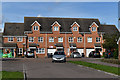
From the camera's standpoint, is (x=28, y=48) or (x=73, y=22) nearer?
(x=28, y=48)

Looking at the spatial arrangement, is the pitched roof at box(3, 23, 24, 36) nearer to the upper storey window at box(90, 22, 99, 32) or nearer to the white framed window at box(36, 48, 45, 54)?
the white framed window at box(36, 48, 45, 54)

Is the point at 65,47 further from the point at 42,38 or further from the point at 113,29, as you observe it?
the point at 113,29

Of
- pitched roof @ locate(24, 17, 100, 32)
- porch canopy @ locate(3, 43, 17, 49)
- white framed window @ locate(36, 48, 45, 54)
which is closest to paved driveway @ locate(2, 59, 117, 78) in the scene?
porch canopy @ locate(3, 43, 17, 49)

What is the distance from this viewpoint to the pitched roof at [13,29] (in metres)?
59.5

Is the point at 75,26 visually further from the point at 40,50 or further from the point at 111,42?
the point at 111,42

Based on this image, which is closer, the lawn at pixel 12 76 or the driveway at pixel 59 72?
the lawn at pixel 12 76

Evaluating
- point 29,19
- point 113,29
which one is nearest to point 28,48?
point 29,19

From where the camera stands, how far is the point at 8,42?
58.8m

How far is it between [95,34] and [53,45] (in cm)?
1123

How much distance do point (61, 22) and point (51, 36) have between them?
519cm

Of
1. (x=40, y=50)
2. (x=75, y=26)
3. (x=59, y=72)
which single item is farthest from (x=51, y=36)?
(x=59, y=72)

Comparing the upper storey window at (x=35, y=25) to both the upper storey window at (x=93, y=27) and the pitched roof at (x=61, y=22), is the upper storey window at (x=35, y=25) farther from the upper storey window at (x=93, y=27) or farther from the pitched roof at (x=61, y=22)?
the upper storey window at (x=93, y=27)

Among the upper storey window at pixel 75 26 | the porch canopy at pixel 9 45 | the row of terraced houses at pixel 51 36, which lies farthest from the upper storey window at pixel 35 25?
the upper storey window at pixel 75 26

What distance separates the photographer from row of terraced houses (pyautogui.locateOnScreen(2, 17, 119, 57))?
2320 inches
